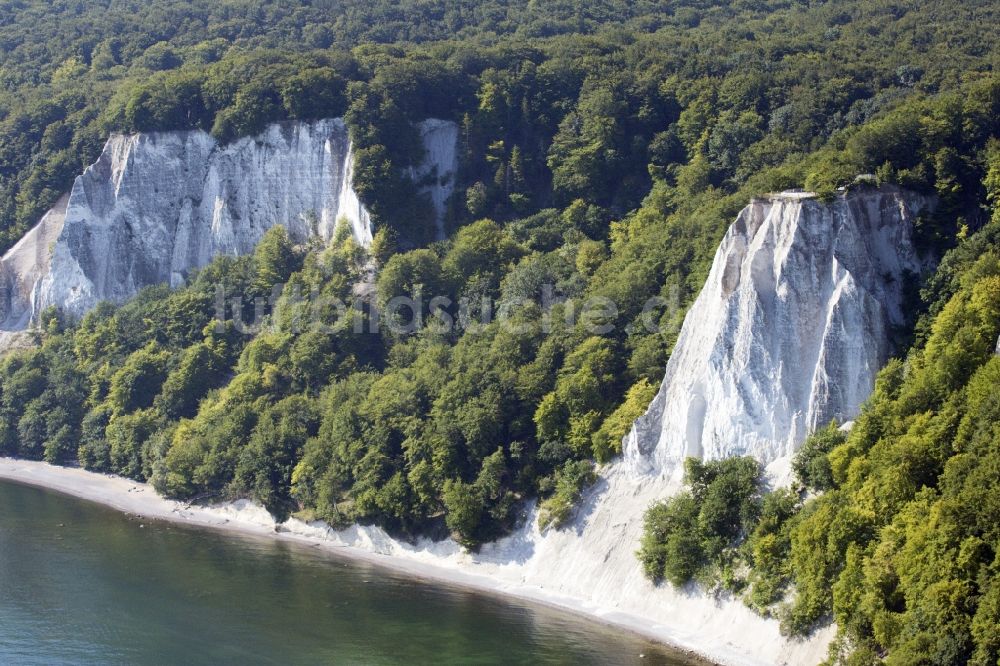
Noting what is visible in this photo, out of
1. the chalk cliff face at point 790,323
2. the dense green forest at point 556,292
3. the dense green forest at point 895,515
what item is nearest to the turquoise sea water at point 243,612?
the dense green forest at point 556,292

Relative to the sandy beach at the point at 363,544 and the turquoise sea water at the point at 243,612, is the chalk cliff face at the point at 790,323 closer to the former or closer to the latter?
the sandy beach at the point at 363,544

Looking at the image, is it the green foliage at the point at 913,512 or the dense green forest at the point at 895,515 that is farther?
the dense green forest at the point at 895,515

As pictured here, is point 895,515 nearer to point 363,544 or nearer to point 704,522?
point 704,522

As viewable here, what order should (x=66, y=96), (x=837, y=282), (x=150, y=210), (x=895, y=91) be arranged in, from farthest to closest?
(x=66, y=96) → (x=150, y=210) → (x=895, y=91) → (x=837, y=282)

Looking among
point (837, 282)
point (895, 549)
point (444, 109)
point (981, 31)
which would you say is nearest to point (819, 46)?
point (981, 31)

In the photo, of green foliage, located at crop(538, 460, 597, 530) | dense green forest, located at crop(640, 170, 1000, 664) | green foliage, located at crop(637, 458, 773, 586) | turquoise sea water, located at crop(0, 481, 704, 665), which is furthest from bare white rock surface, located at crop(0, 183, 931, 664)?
turquoise sea water, located at crop(0, 481, 704, 665)

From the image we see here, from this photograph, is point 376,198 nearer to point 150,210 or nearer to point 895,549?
point 150,210

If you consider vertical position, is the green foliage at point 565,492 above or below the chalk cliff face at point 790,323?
below
